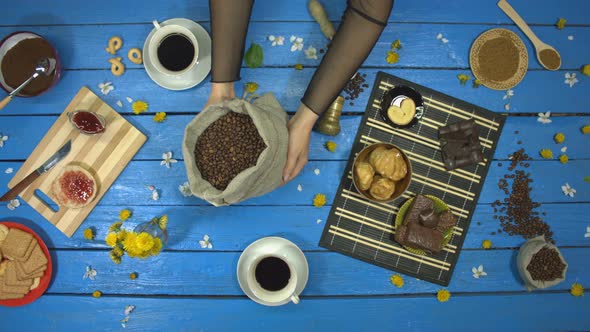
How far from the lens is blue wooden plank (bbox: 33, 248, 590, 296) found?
1274mm

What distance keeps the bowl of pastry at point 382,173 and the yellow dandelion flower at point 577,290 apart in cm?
71

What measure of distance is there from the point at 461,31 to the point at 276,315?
1.16 meters

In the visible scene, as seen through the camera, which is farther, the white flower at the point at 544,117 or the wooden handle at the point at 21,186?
the white flower at the point at 544,117

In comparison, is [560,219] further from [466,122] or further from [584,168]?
[466,122]

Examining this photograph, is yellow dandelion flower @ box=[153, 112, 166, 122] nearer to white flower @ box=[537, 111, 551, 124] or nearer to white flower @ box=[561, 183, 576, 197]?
white flower @ box=[537, 111, 551, 124]

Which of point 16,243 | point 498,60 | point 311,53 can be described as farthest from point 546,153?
point 16,243

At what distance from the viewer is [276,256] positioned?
118 cm

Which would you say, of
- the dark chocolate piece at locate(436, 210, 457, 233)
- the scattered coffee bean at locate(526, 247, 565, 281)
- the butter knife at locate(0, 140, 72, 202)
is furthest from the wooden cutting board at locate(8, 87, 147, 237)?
the scattered coffee bean at locate(526, 247, 565, 281)

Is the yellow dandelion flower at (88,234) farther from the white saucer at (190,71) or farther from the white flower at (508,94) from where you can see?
the white flower at (508,94)

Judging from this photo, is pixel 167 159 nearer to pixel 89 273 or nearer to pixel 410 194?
pixel 89 273

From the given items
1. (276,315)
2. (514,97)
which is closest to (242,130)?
(276,315)

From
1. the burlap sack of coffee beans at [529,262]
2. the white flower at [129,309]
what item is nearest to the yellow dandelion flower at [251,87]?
the white flower at [129,309]

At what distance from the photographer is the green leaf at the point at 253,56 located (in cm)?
127

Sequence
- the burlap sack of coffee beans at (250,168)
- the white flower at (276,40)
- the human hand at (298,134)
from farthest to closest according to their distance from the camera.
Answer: the white flower at (276,40) < the human hand at (298,134) < the burlap sack of coffee beans at (250,168)
